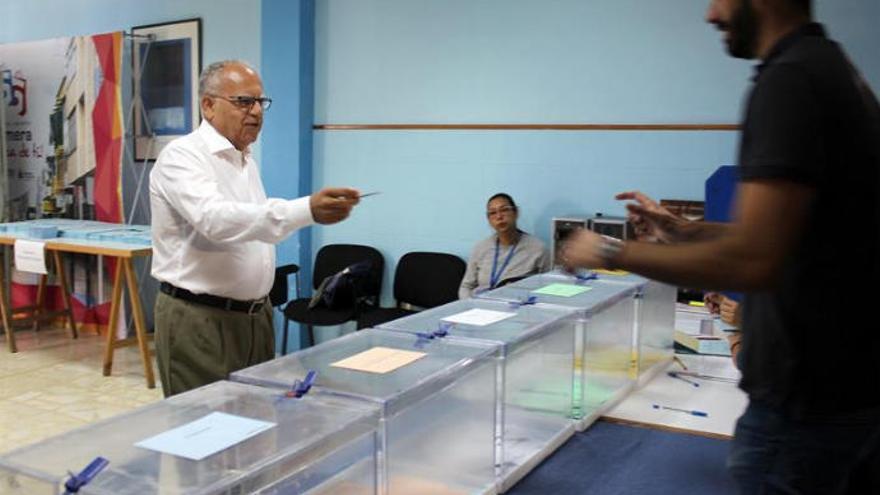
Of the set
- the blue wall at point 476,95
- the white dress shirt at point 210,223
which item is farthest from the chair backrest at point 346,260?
the white dress shirt at point 210,223

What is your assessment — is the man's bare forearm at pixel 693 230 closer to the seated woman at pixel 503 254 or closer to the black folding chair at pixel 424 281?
the seated woman at pixel 503 254

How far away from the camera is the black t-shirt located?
0.93 m

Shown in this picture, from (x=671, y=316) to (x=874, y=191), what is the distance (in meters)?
2.09

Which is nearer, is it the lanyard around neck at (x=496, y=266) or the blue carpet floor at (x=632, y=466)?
the blue carpet floor at (x=632, y=466)

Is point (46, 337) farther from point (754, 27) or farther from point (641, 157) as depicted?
point (754, 27)

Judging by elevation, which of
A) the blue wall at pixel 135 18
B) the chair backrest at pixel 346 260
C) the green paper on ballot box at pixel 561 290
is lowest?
the chair backrest at pixel 346 260

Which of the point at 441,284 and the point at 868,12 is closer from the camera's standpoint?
the point at 868,12

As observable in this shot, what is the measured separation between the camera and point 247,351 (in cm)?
247

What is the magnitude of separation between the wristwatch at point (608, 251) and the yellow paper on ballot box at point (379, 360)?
71 cm

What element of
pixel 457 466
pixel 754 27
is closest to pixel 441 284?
pixel 457 466

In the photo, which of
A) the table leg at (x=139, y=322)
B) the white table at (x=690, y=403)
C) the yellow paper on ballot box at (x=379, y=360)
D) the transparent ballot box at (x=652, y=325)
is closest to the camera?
the yellow paper on ballot box at (x=379, y=360)

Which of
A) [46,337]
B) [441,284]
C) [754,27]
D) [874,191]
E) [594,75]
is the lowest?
[46,337]

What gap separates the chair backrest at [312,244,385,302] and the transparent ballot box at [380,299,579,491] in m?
2.59

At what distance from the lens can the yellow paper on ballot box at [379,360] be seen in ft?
5.55
